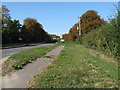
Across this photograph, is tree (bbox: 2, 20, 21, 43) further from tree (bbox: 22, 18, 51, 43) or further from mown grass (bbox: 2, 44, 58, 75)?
mown grass (bbox: 2, 44, 58, 75)

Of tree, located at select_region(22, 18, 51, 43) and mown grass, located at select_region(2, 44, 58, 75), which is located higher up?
tree, located at select_region(22, 18, 51, 43)

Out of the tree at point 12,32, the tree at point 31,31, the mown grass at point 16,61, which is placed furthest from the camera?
the tree at point 31,31

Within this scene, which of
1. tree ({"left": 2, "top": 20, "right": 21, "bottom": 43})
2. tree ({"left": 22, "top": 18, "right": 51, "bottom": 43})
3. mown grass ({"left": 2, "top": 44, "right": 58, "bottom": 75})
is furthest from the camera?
tree ({"left": 22, "top": 18, "right": 51, "bottom": 43})

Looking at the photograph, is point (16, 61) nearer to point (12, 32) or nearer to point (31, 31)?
point (12, 32)

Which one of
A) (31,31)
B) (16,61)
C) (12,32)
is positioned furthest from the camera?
(31,31)

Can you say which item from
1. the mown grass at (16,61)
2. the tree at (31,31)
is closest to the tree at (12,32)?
the tree at (31,31)

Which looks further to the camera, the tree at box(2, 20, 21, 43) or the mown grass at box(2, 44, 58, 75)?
the tree at box(2, 20, 21, 43)

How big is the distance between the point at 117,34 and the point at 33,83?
540cm

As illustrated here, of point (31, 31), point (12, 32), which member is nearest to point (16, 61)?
point (12, 32)

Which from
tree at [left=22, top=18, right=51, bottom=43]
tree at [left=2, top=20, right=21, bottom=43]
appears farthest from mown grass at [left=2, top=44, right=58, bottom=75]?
tree at [left=22, top=18, right=51, bottom=43]

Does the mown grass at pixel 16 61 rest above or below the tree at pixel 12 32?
below

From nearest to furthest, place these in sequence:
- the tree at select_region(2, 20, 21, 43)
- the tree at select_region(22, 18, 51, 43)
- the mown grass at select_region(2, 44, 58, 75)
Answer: the mown grass at select_region(2, 44, 58, 75) < the tree at select_region(2, 20, 21, 43) < the tree at select_region(22, 18, 51, 43)

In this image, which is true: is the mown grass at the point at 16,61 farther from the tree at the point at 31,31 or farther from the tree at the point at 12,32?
the tree at the point at 31,31

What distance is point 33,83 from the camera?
551 centimetres
